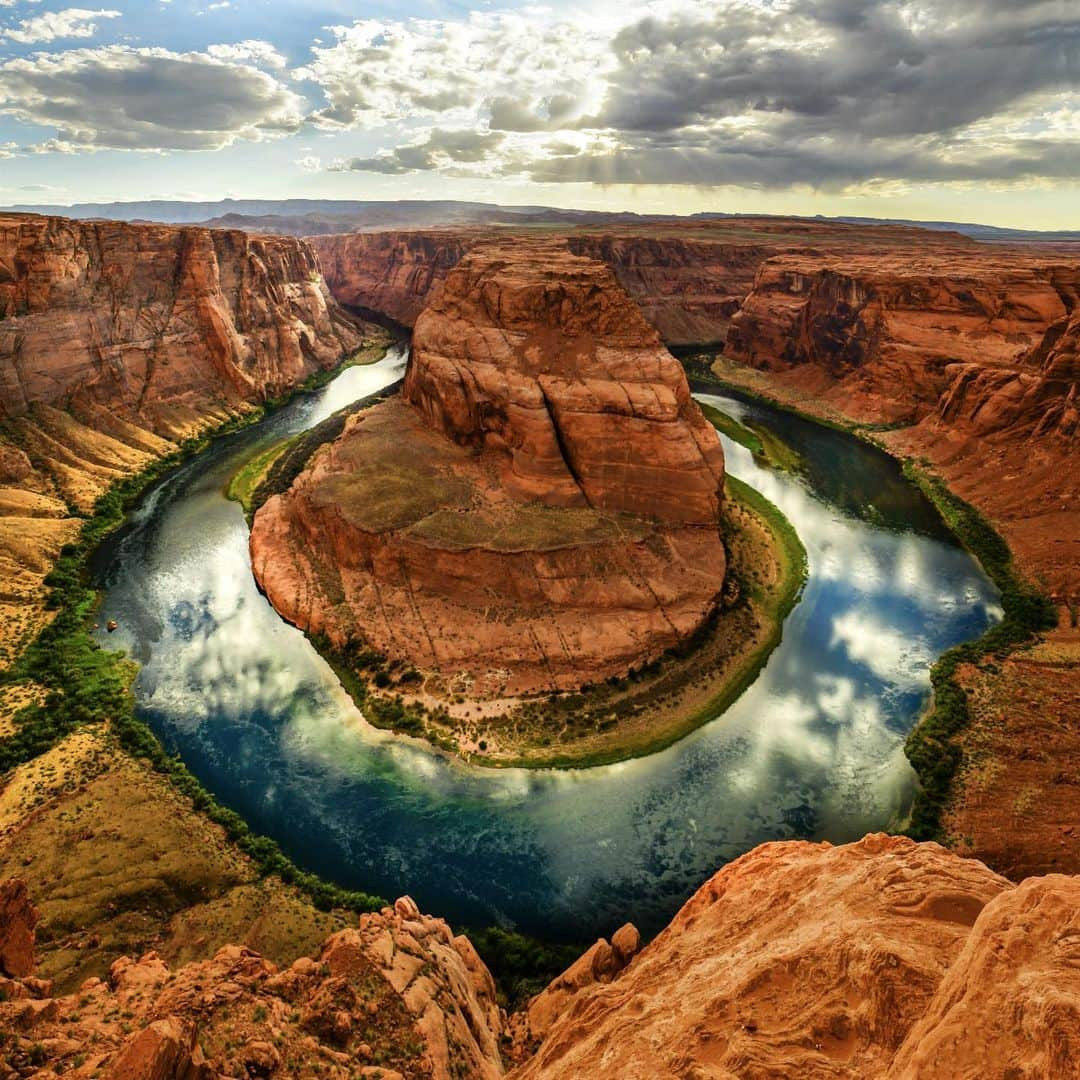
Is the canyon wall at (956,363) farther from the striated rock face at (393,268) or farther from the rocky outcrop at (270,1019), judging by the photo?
the striated rock face at (393,268)

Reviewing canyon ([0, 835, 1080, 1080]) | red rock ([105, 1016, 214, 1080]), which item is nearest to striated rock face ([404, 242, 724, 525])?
canyon ([0, 835, 1080, 1080])

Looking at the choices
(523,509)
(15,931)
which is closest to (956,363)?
(523,509)

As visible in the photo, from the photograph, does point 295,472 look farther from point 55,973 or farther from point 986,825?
point 986,825

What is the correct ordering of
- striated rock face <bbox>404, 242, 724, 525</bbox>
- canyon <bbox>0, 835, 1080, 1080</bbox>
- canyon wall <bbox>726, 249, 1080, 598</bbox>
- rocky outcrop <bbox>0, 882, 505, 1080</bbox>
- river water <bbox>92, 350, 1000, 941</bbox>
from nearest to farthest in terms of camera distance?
canyon <bbox>0, 835, 1080, 1080</bbox> < rocky outcrop <bbox>0, 882, 505, 1080</bbox> < river water <bbox>92, 350, 1000, 941</bbox> < striated rock face <bbox>404, 242, 724, 525</bbox> < canyon wall <bbox>726, 249, 1080, 598</bbox>

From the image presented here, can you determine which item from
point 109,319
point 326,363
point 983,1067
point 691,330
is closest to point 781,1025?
point 983,1067

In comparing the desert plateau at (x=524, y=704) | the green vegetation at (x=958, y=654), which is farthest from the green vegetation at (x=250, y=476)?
the green vegetation at (x=958, y=654)

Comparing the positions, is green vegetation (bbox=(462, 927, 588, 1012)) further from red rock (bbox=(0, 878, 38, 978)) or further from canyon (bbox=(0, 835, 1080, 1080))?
red rock (bbox=(0, 878, 38, 978))

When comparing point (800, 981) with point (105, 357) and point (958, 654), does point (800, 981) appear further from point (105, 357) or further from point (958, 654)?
point (105, 357)
